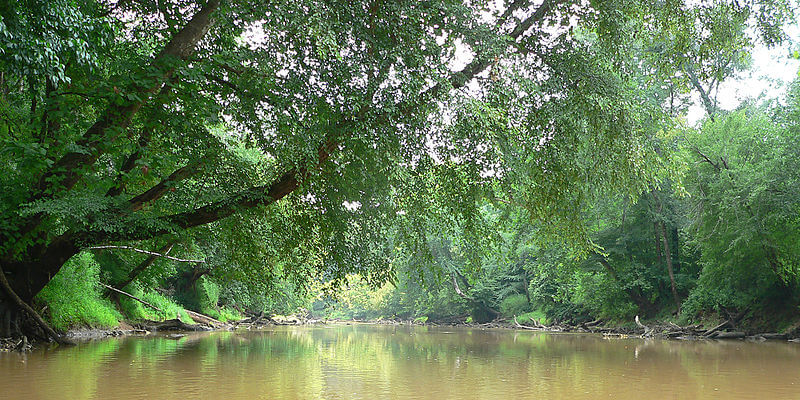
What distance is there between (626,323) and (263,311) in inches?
940

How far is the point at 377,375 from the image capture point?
9797 millimetres

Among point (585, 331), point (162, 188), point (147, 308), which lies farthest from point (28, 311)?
point (585, 331)

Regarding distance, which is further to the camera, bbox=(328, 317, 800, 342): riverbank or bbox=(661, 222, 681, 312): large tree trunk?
bbox=(661, 222, 681, 312): large tree trunk

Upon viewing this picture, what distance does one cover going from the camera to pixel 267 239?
38.9 feet

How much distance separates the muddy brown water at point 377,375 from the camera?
771 centimetres

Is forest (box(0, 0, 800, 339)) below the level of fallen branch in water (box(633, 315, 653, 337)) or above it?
above

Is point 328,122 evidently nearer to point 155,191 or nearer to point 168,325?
point 155,191

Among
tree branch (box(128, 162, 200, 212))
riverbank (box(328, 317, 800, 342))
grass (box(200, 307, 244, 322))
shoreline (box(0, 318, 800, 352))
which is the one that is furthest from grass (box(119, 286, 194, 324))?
riverbank (box(328, 317, 800, 342))

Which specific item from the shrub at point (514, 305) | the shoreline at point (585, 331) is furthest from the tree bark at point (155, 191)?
the shrub at point (514, 305)

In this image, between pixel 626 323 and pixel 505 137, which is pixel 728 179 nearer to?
pixel 626 323

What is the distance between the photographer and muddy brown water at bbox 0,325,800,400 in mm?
7711

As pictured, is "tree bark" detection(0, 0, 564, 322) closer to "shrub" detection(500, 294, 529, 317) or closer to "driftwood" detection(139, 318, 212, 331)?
"driftwood" detection(139, 318, 212, 331)

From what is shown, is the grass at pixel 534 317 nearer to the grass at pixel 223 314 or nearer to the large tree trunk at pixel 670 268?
the large tree trunk at pixel 670 268

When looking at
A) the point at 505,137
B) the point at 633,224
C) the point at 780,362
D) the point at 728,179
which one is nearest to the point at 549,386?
the point at 505,137
